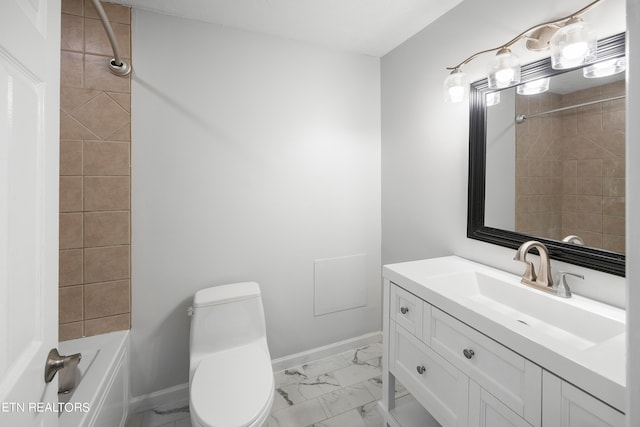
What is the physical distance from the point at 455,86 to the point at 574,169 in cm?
68

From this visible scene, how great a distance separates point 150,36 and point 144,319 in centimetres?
167

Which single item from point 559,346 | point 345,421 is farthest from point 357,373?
point 559,346

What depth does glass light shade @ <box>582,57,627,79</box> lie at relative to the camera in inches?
39.8

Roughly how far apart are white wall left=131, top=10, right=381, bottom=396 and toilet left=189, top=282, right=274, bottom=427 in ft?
0.74

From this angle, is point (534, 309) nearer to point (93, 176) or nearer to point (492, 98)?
point (492, 98)

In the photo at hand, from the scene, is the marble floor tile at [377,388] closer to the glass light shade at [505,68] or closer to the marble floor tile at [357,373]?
the marble floor tile at [357,373]

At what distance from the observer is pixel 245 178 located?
1877 millimetres

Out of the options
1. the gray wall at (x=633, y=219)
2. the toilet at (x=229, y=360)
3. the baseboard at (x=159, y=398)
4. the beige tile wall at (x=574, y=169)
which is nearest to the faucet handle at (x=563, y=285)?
the beige tile wall at (x=574, y=169)

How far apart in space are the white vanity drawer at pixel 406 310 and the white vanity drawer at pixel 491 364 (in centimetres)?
9

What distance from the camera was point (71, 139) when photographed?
4.92 ft

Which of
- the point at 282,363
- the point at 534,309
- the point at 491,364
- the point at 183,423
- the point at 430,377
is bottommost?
the point at 183,423

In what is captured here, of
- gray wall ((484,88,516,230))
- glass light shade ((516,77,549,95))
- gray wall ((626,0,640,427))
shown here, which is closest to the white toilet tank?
gray wall ((484,88,516,230))

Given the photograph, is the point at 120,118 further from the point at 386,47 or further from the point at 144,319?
the point at 386,47

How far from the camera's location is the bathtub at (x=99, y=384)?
110cm
